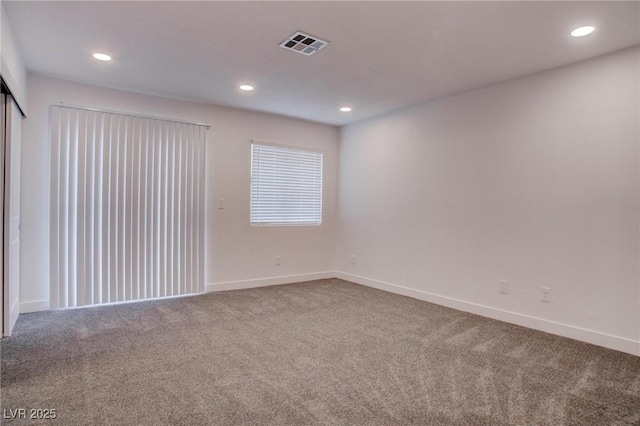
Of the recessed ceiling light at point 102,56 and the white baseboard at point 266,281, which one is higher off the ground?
the recessed ceiling light at point 102,56

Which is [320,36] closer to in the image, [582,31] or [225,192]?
[582,31]

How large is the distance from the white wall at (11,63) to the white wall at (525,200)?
412 cm

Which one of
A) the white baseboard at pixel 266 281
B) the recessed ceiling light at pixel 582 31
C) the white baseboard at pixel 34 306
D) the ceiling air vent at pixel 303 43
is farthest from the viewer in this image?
the white baseboard at pixel 266 281


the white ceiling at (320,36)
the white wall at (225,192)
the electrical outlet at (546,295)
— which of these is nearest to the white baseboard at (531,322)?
the electrical outlet at (546,295)

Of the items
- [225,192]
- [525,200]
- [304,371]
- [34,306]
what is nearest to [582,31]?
[525,200]

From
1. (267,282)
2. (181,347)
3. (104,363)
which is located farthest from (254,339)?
(267,282)

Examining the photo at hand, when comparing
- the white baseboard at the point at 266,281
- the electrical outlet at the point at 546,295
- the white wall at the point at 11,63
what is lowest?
the white baseboard at the point at 266,281

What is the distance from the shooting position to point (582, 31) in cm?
271

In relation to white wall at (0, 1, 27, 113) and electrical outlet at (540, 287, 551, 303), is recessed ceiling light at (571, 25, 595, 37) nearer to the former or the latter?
electrical outlet at (540, 287, 551, 303)

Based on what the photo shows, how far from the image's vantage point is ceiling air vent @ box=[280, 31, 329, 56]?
9.41 ft

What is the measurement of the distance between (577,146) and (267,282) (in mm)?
4108

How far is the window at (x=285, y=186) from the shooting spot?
5.29m

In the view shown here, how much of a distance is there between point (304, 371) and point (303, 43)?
8.43 feet

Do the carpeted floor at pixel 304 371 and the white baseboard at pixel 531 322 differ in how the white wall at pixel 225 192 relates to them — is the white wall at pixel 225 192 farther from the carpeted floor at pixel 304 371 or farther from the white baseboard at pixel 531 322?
the white baseboard at pixel 531 322
